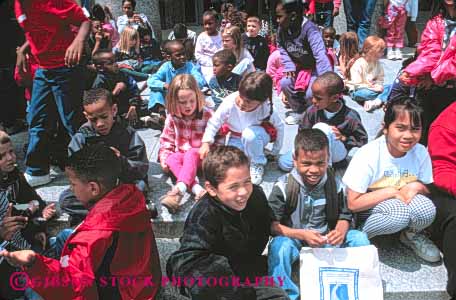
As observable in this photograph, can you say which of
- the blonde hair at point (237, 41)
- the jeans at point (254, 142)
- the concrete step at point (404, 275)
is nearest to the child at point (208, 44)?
the blonde hair at point (237, 41)

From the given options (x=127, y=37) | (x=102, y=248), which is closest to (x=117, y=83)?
(x=127, y=37)

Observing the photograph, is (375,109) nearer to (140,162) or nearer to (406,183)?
(406,183)

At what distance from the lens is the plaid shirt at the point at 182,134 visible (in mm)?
3346

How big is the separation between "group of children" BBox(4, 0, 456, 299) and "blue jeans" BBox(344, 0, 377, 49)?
3.78 m

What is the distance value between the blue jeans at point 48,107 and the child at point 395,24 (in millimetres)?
4919

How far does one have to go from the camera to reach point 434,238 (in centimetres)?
267

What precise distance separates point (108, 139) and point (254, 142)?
3.14 feet

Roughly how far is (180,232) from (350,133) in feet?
4.29

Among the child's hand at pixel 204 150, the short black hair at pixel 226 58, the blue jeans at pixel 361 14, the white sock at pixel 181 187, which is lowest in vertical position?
the white sock at pixel 181 187

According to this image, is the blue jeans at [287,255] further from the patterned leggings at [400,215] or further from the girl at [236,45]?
the girl at [236,45]

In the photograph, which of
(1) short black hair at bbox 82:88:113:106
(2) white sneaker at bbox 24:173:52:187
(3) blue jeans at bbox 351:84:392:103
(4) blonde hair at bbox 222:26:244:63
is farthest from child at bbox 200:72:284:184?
(4) blonde hair at bbox 222:26:244:63

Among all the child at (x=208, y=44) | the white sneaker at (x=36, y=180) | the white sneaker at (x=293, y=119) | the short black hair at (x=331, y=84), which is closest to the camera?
the short black hair at (x=331, y=84)

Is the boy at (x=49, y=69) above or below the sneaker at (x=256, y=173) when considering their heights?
above

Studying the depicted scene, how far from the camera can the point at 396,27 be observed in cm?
697
